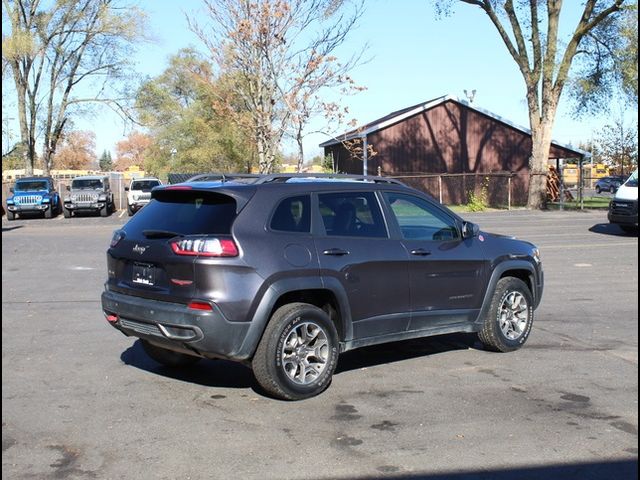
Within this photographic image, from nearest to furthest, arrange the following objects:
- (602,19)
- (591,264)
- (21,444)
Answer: (21,444) < (591,264) < (602,19)

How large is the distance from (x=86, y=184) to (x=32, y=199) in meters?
2.60

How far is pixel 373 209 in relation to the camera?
21.3 ft

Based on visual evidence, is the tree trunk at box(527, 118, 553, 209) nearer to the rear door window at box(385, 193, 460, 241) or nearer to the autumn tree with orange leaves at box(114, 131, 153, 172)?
the rear door window at box(385, 193, 460, 241)

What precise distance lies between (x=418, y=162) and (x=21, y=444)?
38.8 m

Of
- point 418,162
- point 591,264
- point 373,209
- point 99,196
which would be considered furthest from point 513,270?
point 418,162

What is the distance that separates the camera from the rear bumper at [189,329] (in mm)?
5359

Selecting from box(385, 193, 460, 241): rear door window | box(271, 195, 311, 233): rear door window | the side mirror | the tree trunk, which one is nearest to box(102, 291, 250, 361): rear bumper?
box(271, 195, 311, 233): rear door window

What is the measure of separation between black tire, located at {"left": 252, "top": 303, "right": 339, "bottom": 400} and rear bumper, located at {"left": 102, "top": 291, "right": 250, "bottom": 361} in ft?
0.68

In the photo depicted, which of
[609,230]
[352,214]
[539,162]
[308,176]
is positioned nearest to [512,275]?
[352,214]

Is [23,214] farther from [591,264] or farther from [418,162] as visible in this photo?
[591,264]

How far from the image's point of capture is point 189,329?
17.7 ft

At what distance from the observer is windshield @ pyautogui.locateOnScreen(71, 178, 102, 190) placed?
34.3 m

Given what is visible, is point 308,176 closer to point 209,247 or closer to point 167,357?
point 209,247

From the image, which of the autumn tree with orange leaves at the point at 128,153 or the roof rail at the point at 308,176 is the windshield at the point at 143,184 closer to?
the roof rail at the point at 308,176
